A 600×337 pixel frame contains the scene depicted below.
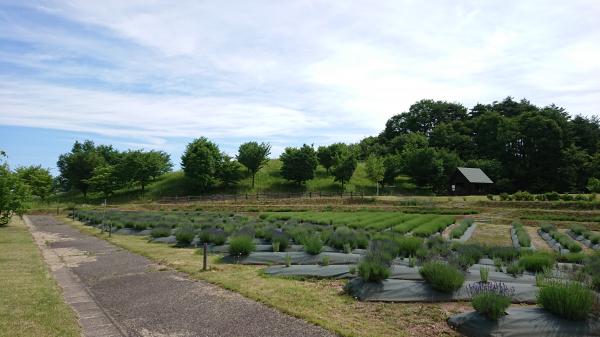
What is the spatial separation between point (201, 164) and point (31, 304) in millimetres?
50728

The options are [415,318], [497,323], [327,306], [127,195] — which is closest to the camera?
[497,323]

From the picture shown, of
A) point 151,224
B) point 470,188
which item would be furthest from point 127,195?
point 470,188

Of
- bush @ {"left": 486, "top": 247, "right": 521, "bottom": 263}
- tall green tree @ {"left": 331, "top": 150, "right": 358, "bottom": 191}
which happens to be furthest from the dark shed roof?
bush @ {"left": 486, "top": 247, "right": 521, "bottom": 263}

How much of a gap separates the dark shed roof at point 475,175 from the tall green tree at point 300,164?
816 inches

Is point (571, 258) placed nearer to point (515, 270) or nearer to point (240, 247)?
point (515, 270)

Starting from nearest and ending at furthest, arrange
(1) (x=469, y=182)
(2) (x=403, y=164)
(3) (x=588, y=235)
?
(3) (x=588, y=235) < (1) (x=469, y=182) < (2) (x=403, y=164)

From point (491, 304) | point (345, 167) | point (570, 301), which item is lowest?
point (491, 304)

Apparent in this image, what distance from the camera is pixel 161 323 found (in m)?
7.77

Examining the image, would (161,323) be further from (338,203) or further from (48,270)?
(338,203)

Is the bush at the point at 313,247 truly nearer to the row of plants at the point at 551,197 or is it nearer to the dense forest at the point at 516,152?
the row of plants at the point at 551,197

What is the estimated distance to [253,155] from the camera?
6091cm

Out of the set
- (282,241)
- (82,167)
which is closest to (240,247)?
(282,241)

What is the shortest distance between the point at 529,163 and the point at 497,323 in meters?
65.8

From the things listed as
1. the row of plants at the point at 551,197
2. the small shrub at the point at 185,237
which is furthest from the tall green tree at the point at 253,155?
the small shrub at the point at 185,237
